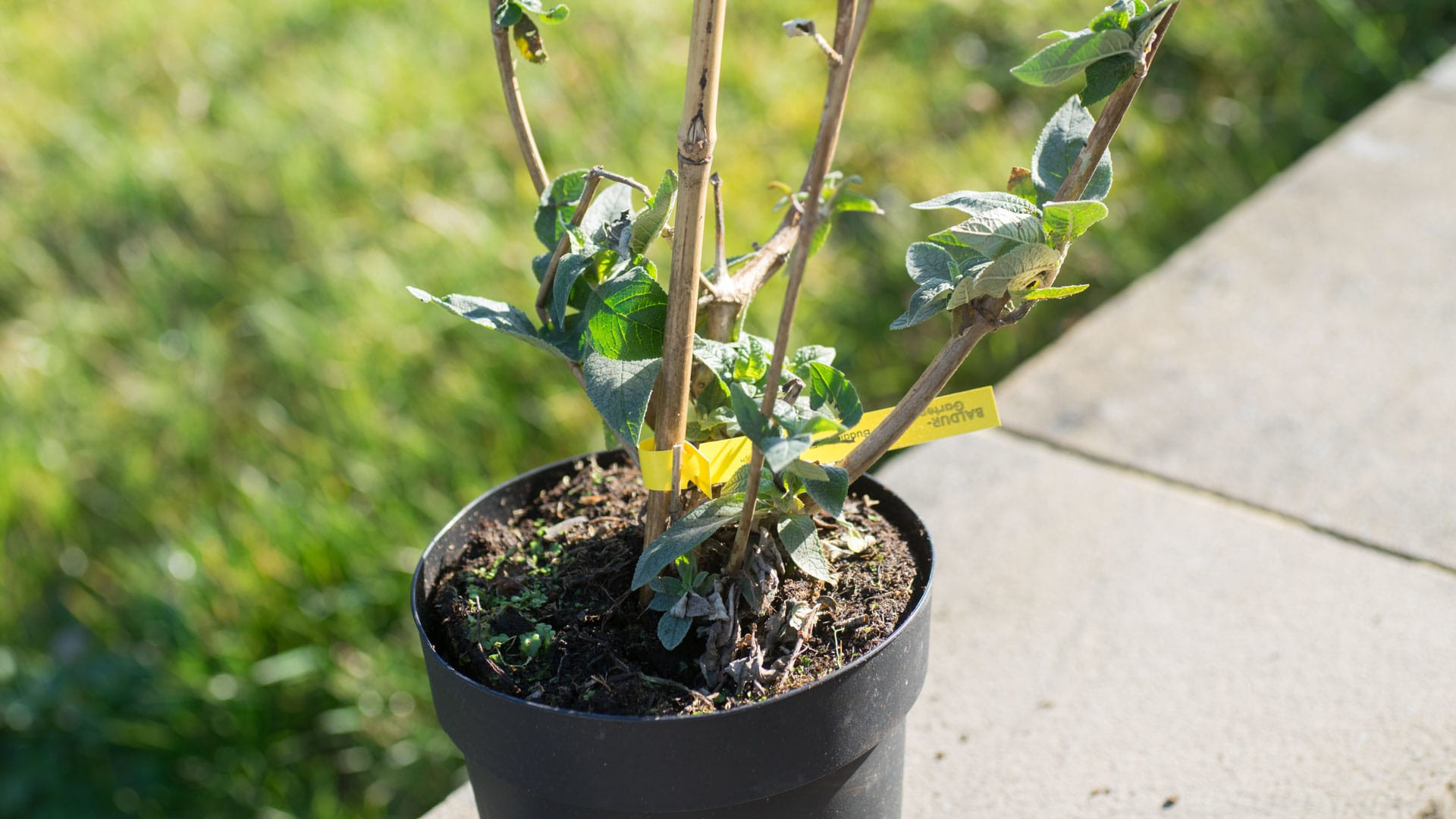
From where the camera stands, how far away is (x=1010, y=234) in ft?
2.67

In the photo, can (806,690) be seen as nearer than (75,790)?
Yes

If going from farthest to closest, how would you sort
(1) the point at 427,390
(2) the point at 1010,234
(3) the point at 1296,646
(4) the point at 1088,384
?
(1) the point at 427,390, (4) the point at 1088,384, (3) the point at 1296,646, (2) the point at 1010,234

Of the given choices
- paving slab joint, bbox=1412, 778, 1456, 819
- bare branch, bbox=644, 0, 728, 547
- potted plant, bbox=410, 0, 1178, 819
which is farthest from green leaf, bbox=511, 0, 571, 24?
paving slab joint, bbox=1412, 778, 1456, 819

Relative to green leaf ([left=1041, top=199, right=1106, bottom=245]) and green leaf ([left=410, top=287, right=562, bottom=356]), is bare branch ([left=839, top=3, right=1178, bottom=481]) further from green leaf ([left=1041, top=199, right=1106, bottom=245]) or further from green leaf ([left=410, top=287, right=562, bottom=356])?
green leaf ([left=410, top=287, right=562, bottom=356])

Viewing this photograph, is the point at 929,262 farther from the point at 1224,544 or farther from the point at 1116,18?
the point at 1224,544

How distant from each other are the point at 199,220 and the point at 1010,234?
2.23m

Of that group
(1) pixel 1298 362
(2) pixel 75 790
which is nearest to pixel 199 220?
(2) pixel 75 790

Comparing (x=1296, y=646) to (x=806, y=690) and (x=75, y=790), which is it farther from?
(x=75, y=790)

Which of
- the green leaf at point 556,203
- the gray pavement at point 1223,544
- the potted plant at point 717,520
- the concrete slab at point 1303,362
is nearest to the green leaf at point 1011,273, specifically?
the potted plant at point 717,520

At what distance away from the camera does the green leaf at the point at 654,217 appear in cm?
86

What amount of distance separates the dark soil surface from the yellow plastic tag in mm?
80

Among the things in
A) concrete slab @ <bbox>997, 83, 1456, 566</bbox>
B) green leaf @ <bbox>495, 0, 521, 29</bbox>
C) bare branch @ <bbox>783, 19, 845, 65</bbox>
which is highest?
green leaf @ <bbox>495, 0, 521, 29</bbox>

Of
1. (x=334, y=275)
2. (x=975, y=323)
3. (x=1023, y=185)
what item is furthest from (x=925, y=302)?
(x=334, y=275)

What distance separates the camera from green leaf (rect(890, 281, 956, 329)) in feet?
2.78
